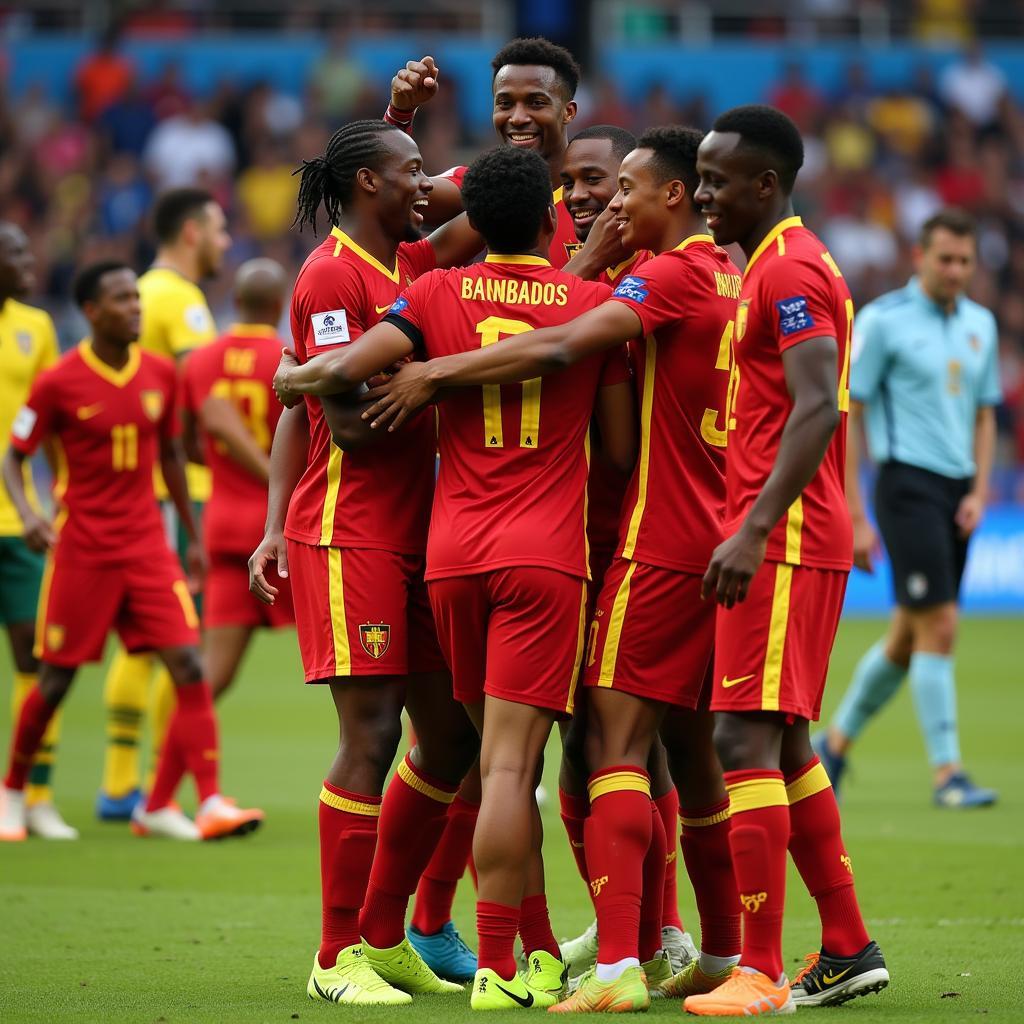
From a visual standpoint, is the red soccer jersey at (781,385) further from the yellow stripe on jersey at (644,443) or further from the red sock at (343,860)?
the red sock at (343,860)

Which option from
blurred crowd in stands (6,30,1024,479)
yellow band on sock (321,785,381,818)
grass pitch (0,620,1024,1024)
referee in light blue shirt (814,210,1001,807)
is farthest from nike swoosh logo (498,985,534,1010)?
blurred crowd in stands (6,30,1024,479)

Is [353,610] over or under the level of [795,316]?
under

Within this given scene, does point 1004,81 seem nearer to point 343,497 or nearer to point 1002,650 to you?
point 1002,650

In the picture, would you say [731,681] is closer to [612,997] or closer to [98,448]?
[612,997]

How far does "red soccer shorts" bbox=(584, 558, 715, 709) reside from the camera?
527 cm

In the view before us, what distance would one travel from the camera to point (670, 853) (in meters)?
5.84

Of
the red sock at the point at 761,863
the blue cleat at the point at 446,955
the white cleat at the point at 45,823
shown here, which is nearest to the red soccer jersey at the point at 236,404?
the white cleat at the point at 45,823

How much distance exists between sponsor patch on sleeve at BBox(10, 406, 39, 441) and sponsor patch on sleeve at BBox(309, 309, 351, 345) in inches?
156

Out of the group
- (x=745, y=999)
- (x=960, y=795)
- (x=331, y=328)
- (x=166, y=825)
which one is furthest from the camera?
(x=960, y=795)

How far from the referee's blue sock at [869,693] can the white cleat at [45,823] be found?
3.98m

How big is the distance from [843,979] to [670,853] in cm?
80

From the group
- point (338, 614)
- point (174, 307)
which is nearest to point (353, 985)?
point (338, 614)

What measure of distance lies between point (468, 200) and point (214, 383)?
4.73m

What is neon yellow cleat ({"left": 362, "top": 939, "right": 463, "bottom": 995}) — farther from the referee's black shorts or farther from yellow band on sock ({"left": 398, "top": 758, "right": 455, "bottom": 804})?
the referee's black shorts
